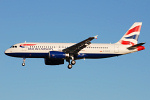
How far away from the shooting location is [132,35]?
7819 centimetres

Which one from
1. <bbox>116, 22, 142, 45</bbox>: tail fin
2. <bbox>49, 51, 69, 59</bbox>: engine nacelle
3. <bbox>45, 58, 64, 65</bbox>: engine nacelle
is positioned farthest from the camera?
<bbox>116, 22, 142, 45</bbox>: tail fin

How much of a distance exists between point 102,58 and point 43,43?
12.4 meters

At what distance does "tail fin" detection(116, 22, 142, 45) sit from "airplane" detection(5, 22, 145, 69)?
0.25 meters

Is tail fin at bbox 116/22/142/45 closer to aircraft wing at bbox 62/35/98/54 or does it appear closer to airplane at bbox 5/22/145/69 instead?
airplane at bbox 5/22/145/69

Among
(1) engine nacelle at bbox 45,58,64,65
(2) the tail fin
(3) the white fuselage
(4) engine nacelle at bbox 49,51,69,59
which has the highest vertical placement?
(2) the tail fin

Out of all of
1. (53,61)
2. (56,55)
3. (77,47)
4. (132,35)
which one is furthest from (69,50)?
(132,35)

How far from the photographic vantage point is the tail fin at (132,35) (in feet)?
253

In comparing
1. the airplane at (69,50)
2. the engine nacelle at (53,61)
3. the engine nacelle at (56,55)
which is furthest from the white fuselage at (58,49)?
the engine nacelle at (53,61)

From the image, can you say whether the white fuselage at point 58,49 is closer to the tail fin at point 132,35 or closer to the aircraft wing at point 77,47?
the aircraft wing at point 77,47

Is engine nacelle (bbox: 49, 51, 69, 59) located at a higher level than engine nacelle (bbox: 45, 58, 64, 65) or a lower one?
higher

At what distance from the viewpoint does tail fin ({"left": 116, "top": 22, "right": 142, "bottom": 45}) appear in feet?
253

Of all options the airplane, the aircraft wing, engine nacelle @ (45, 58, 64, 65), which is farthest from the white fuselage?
engine nacelle @ (45, 58, 64, 65)

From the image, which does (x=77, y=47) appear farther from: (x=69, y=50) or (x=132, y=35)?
(x=132, y=35)

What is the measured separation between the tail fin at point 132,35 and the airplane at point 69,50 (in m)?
0.25
